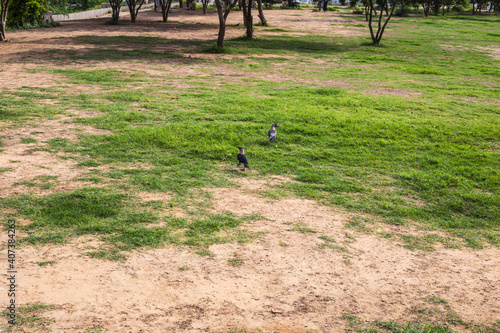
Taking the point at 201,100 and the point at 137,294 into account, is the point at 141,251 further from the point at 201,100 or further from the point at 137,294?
the point at 201,100

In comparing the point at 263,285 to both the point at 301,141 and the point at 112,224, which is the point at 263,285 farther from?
the point at 301,141

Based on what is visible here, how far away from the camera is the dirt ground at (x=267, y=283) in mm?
3986

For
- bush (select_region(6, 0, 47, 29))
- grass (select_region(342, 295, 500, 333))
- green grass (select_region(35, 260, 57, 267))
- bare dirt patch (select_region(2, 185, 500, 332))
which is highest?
bush (select_region(6, 0, 47, 29))

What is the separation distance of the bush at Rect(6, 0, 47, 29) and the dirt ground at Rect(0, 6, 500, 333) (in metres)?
26.0

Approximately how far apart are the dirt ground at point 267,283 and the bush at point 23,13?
26.0 meters

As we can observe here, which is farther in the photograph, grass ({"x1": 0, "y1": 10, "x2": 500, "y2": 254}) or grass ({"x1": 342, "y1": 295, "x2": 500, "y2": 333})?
grass ({"x1": 0, "y1": 10, "x2": 500, "y2": 254})

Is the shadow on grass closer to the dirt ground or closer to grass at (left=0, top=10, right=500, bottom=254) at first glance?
grass at (left=0, top=10, right=500, bottom=254)

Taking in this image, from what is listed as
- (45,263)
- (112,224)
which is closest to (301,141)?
(112,224)

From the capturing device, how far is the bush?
27.4m

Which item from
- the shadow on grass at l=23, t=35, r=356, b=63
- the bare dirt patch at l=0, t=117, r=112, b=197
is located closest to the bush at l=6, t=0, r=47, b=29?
the shadow on grass at l=23, t=35, r=356, b=63

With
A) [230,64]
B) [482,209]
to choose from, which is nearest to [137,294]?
[482,209]

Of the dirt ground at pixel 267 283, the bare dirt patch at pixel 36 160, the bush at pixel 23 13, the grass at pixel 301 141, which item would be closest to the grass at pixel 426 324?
the dirt ground at pixel 267 283

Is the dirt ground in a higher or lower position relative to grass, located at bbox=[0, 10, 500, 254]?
lower

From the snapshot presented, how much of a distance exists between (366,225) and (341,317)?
2.03m
